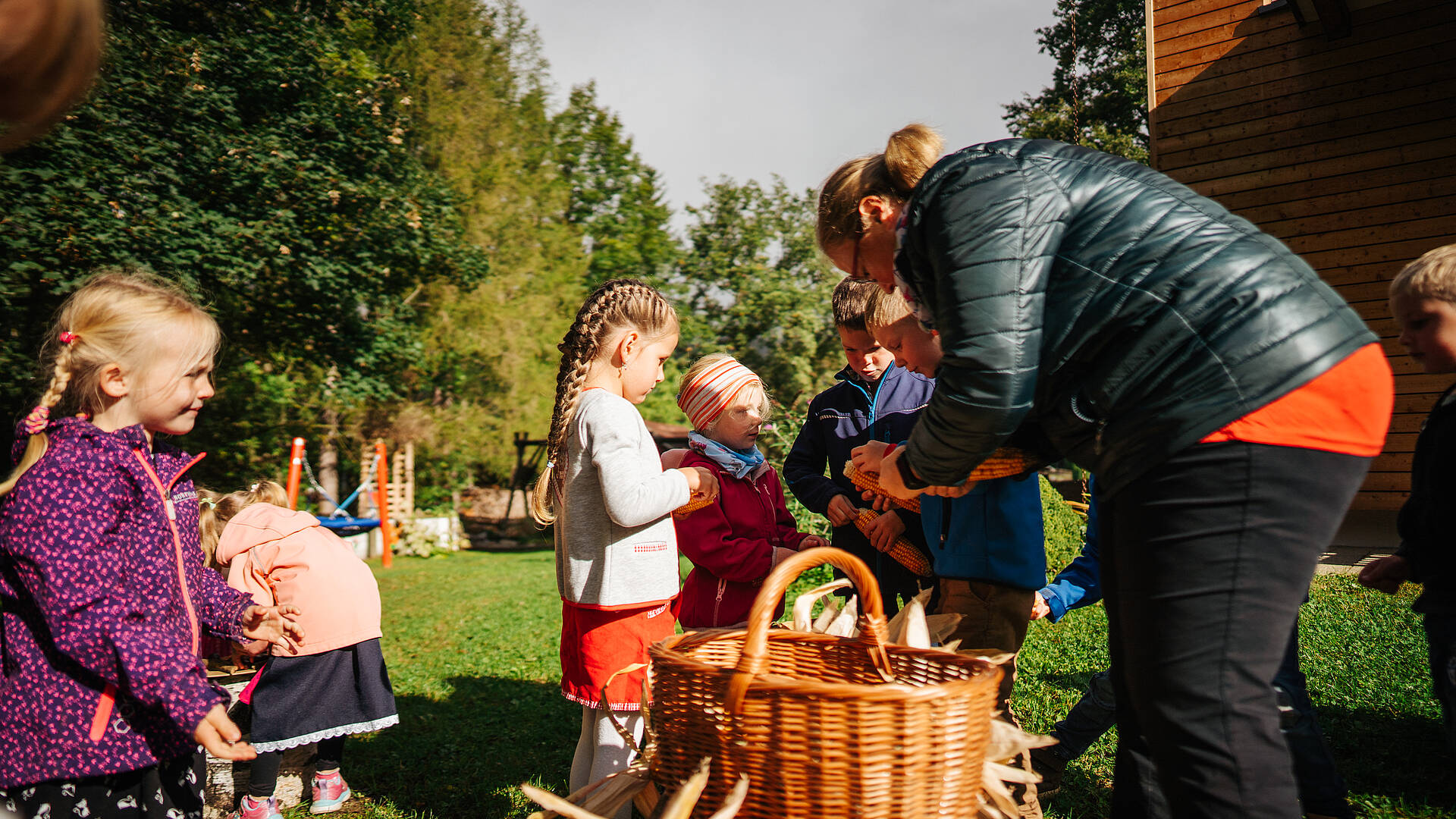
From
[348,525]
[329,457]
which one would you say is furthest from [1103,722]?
[329,457]

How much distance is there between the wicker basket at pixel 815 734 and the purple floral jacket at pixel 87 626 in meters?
1.19

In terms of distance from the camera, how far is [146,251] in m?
10.5

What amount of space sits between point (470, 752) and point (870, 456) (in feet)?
9.93

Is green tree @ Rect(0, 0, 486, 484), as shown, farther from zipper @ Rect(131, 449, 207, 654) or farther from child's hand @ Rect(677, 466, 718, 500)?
child's hand @ Rect(677, 466, 718, 500)

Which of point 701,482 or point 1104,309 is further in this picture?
point 701,482

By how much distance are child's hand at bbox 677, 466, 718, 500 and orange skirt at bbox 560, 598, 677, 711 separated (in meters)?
0.38

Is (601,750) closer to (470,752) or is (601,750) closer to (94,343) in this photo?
(94,343)

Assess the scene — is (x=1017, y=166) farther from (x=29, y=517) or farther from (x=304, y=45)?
(x=304, y=45)

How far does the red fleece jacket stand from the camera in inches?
123

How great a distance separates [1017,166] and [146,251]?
11936 millimetres

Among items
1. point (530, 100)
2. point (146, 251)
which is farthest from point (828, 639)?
point (530, 100)

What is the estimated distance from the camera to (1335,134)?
8344mm

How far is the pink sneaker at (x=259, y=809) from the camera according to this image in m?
3.14

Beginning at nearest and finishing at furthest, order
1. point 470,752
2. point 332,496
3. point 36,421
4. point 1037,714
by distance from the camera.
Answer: point 36,421
point 1037,714
point 470,752
point 332,496
